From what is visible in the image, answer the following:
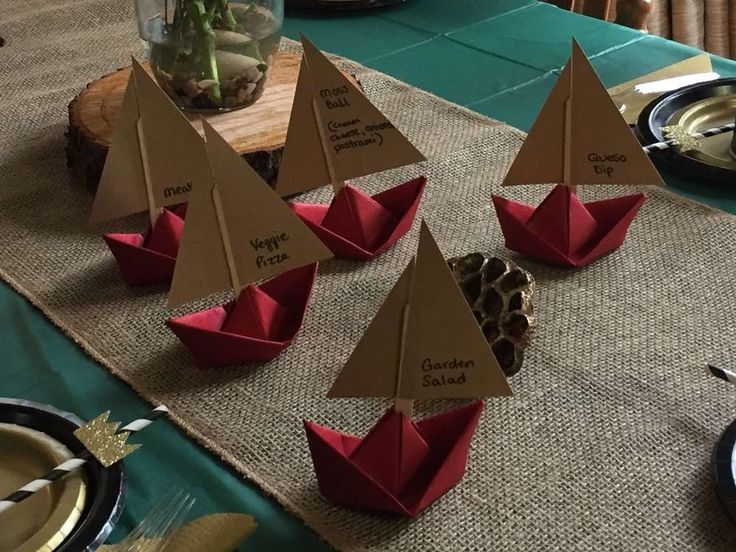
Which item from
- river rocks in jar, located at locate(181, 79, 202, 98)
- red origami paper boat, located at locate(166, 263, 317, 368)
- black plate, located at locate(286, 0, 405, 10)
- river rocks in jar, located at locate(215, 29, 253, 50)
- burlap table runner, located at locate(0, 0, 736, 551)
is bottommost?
burlap table runner, located at locate(0, 0, 736, 551)

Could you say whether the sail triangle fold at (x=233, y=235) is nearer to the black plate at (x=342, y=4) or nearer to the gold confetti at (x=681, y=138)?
the gold confetti at (x=681, y=138)

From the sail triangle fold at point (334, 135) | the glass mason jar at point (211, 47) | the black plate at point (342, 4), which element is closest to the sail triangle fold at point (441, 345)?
the sail triangle fold at point (334, 135)

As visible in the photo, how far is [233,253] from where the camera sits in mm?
776

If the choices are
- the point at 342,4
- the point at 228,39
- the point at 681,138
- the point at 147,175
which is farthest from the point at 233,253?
the point at 342,4

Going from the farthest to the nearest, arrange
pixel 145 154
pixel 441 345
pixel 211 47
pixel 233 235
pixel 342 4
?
pixel 342 4 → pixel 211 47 → pixel 145 154 → pixel 233 235 → pixel 441 345

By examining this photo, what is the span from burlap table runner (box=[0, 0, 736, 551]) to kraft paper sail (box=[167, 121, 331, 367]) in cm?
3

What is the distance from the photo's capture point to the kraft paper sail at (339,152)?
89 centimetres

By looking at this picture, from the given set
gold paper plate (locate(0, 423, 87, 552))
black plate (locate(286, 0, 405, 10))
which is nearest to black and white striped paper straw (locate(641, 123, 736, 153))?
black plate (locate(286, 0, 405, 10))

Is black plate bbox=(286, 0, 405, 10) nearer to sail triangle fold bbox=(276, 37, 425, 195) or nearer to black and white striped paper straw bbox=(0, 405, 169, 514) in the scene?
sail triangle fold bbox=(276, 37, 425, 195)

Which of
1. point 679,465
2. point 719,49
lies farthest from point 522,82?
point 719,49

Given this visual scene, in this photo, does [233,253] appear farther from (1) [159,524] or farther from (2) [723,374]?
(2) [723,374]

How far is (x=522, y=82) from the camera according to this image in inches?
53.6

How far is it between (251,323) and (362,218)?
0.67 ft

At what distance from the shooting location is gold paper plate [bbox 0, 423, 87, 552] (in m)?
0.61
